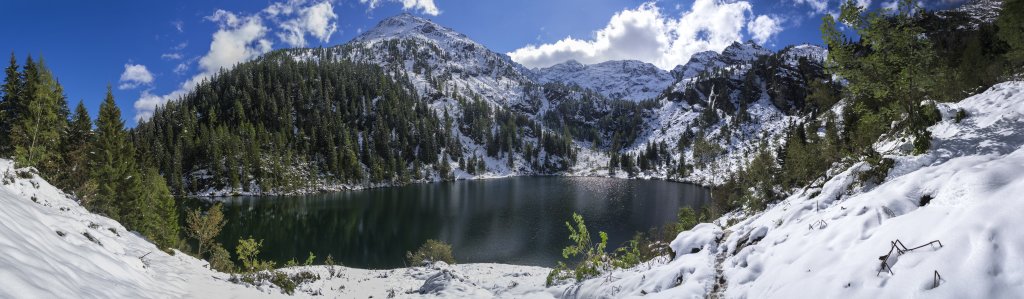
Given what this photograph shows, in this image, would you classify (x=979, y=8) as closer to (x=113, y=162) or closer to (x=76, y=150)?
(x=113, y=162)

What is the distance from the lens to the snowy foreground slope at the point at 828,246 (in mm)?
4516

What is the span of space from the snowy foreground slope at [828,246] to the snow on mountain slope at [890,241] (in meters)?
0.02

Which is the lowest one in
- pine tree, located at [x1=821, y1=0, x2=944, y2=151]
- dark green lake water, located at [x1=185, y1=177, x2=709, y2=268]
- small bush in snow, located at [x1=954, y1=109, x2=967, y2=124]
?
dark green lake water, located at [x1=185, y1=177, x2=709, y2=268]

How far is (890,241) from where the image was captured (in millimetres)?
5590

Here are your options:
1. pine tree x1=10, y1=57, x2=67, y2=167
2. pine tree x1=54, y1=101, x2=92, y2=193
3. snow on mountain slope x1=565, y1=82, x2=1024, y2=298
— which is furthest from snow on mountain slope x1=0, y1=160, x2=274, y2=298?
pine tree x1=54, y1=101, x2=92, y2=193

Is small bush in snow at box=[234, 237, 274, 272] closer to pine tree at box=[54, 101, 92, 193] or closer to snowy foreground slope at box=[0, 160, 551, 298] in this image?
snowy foreground slope at box=[0, 160, 551, 298]

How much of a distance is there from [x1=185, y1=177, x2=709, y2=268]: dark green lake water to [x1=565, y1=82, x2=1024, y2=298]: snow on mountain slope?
143ft

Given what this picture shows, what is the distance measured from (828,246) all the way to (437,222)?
76415 millimetres

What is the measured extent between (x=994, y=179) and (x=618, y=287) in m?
6.98

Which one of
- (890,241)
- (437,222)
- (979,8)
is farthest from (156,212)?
(979,8)

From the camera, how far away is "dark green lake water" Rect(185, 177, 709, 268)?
58.9 m

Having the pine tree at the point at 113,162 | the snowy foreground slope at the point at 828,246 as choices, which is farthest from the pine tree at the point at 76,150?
the snowy foreground slope at the point at 828,246

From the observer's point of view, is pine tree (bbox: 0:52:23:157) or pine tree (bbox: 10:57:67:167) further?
pine tree (bbox: 0:52:23:157)

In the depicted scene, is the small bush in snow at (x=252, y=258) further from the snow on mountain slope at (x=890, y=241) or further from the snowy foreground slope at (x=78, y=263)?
the snow on mountain slope at (x=890, y=241)
